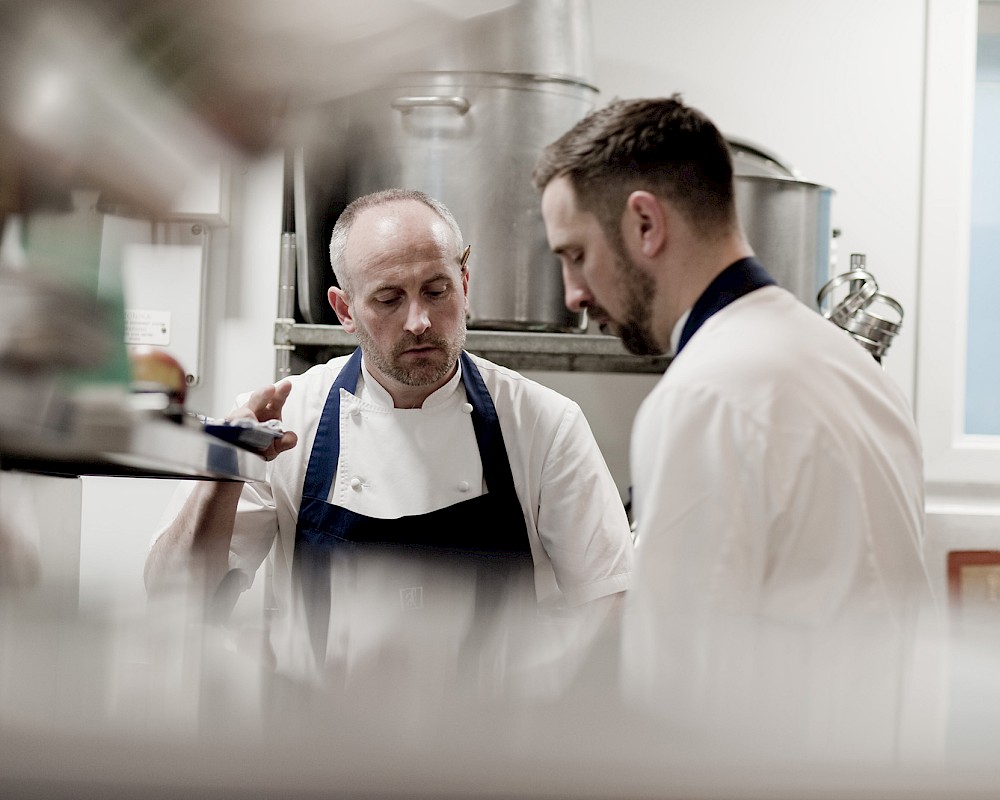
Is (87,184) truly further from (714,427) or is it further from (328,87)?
(714,427)

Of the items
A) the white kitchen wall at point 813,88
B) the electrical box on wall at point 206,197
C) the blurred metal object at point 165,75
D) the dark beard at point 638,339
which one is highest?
the white kitchen wall at point 813,88

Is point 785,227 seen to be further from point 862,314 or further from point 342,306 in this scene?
point 342,306

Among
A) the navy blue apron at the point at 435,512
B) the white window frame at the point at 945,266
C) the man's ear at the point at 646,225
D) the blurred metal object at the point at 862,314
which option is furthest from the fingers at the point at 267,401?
the white window frame at the point at 945,266

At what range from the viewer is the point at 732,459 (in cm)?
61

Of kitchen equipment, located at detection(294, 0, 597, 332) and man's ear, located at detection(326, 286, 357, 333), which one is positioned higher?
kitchen equipment, located at detection(294, 0, 597, 332)

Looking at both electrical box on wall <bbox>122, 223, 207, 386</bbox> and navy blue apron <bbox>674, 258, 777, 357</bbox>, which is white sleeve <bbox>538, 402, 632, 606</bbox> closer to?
navy blue apron <bbox>674, 258, 777, 357</bbox>

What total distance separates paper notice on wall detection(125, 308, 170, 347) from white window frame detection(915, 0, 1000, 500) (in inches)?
85.2

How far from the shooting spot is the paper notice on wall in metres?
0.10

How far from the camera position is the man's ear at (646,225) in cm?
104

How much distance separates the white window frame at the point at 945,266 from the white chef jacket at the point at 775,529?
4.25 feet

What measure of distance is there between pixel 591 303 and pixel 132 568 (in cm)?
98

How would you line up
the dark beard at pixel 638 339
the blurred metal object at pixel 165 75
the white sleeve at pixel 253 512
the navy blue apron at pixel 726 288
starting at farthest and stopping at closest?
1. the white sleeve at pixel 253 512
2. the dark beard at pixel 638 339
3. the navy blue apron at pixel 726 288
4. the blurred metal object at pixel 165 75

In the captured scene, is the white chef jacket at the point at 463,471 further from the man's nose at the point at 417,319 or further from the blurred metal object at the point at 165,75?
the blurred metal object at the point at 165,75

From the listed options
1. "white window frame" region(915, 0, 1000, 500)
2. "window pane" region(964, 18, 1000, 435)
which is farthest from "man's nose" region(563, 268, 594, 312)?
"window pane" region(964, 18, 1000, 435)
